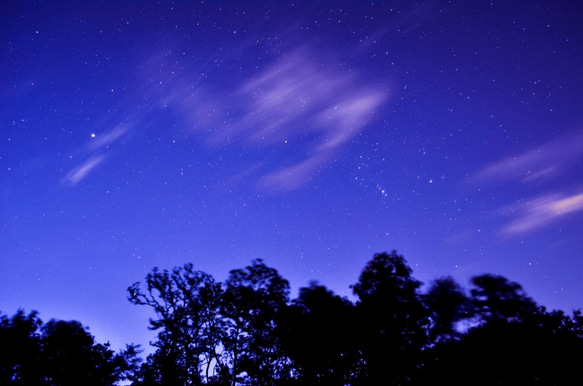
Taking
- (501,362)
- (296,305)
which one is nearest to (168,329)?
(296,305)

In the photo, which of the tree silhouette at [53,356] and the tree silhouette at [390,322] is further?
the tree silhouette at [53,356]

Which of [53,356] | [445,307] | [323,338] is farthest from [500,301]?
[53,356]

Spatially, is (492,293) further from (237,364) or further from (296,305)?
(237,364)

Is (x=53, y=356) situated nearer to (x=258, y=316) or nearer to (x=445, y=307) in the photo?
(x=258, y=316)

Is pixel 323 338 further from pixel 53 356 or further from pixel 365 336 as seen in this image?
pixel 53 356

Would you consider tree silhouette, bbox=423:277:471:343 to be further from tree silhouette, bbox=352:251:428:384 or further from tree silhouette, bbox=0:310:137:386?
tree silhouette, bbox=0:310:137:386

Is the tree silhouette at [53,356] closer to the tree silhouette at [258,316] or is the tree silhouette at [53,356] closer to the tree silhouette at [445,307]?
the tree silhouette at [258,316]

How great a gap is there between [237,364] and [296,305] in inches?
291

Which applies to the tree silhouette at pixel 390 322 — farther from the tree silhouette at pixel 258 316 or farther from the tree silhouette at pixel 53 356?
the tree silhouette at pixel 53 356


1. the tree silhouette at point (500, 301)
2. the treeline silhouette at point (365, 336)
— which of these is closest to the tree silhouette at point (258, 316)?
the treeline silhouette at point (365, 336)

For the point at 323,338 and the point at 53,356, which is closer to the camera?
the point at 323,338

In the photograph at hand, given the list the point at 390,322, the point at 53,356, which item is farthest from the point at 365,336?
the point at 53,356

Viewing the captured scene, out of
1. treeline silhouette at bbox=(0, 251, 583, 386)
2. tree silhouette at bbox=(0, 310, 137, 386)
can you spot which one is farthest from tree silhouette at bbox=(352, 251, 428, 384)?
tree silhouette at bbox=(0, 310, 137, 386)

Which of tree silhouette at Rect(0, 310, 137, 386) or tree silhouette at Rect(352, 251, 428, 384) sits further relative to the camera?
tree silhouette at Rect(0, 310, 137, 386)
